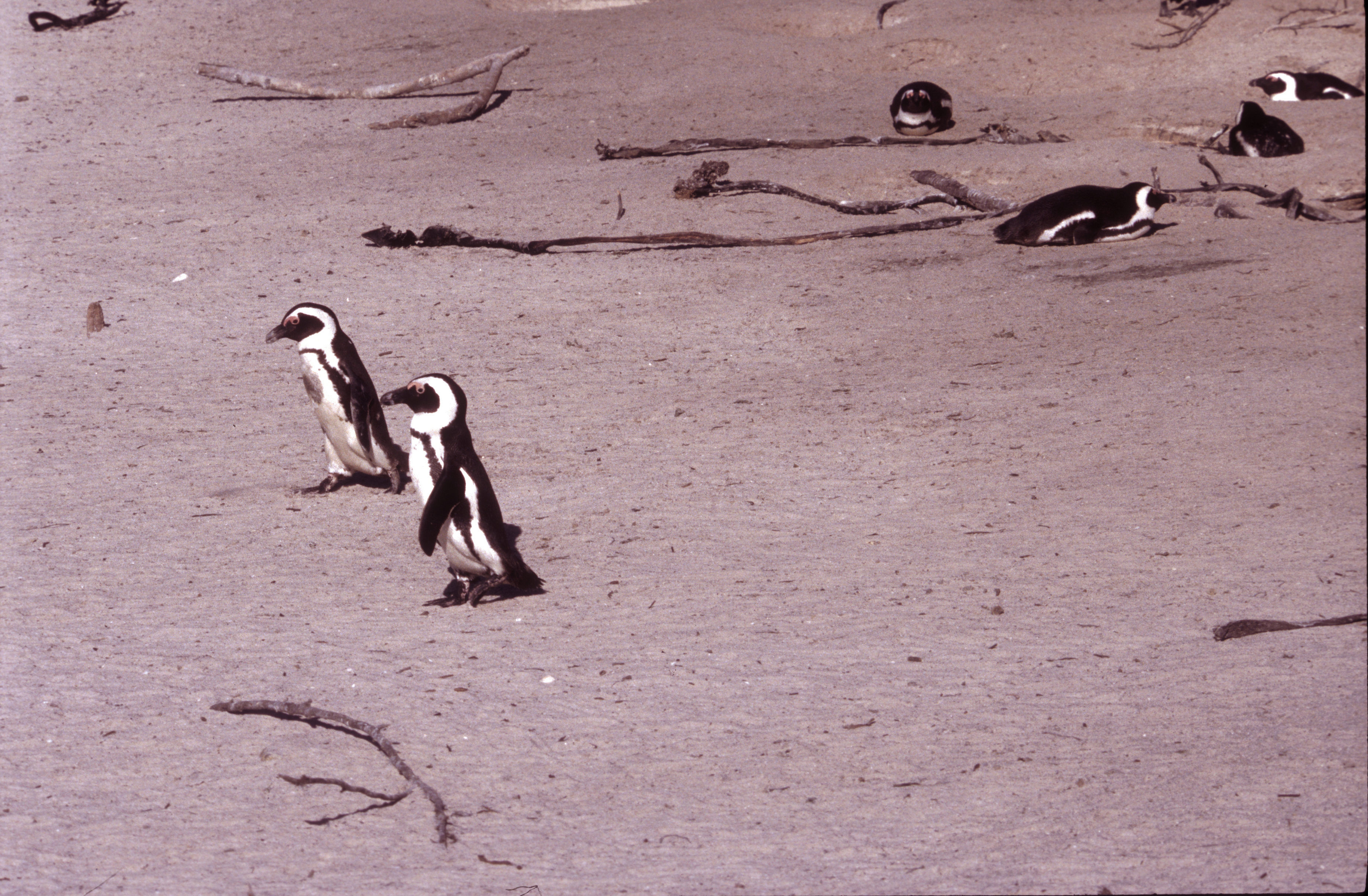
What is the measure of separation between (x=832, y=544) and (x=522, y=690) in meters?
1.31

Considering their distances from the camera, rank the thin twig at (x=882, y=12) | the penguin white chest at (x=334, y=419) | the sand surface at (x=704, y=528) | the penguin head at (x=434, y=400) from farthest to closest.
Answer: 1. the thin twig at (x=882, y=12)
2. the penguin white chest at (x=334, y=419)
3. the penguin head at (x=434, y=400)
4. the sand surface at (x=704, y=528)

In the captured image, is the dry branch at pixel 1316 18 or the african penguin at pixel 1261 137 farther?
the dry branch at pixel 1316 18

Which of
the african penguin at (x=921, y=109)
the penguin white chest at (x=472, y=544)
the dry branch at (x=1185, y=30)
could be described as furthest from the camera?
the dry branch at (x=1185, y=30)

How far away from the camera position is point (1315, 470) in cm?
440

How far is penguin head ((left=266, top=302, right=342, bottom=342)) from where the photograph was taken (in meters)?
5.14

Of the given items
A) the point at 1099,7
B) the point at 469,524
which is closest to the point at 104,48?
the point at 1099,7

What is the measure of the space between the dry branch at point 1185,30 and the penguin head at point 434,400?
27.5ft

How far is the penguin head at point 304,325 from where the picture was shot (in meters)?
5.14

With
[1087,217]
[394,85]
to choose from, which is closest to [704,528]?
[1087,217]

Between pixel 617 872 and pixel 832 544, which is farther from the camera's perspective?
pixel 832 544

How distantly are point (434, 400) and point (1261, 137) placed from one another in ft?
21.3

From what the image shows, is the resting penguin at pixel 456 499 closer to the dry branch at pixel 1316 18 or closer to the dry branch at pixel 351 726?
the dry branch at pixel 351 726

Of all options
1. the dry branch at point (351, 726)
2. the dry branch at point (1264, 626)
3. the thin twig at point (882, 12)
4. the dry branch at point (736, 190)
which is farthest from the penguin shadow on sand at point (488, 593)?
the thin twig at point (882, 12)

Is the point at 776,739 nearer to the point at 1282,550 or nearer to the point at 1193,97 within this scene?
the point at 1282,550
